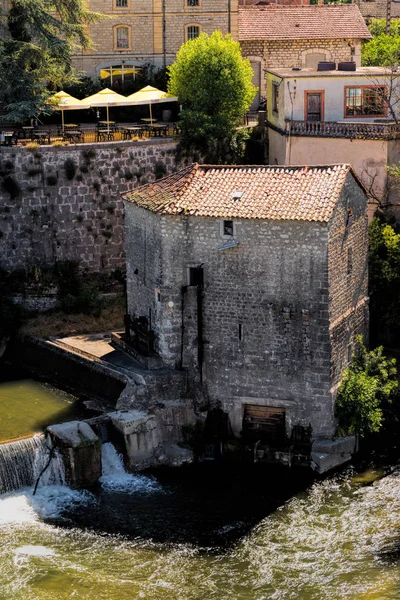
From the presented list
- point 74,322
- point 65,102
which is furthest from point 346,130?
point 74,322

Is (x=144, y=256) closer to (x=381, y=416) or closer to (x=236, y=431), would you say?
(x=236, y=431)

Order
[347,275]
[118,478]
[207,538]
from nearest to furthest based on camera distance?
[207,538] → [118,478] → [347,275]

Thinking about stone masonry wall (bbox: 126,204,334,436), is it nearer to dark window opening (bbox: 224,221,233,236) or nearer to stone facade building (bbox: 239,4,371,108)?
dark window opening (bbox: 224,221,233,236)

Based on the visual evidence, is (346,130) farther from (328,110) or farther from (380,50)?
(380,50)

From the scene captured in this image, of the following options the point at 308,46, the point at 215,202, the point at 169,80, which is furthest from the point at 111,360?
the point at 308,46

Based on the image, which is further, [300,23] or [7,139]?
[300,23]

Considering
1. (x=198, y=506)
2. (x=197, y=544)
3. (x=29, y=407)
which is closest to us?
(x=197, y=544)
